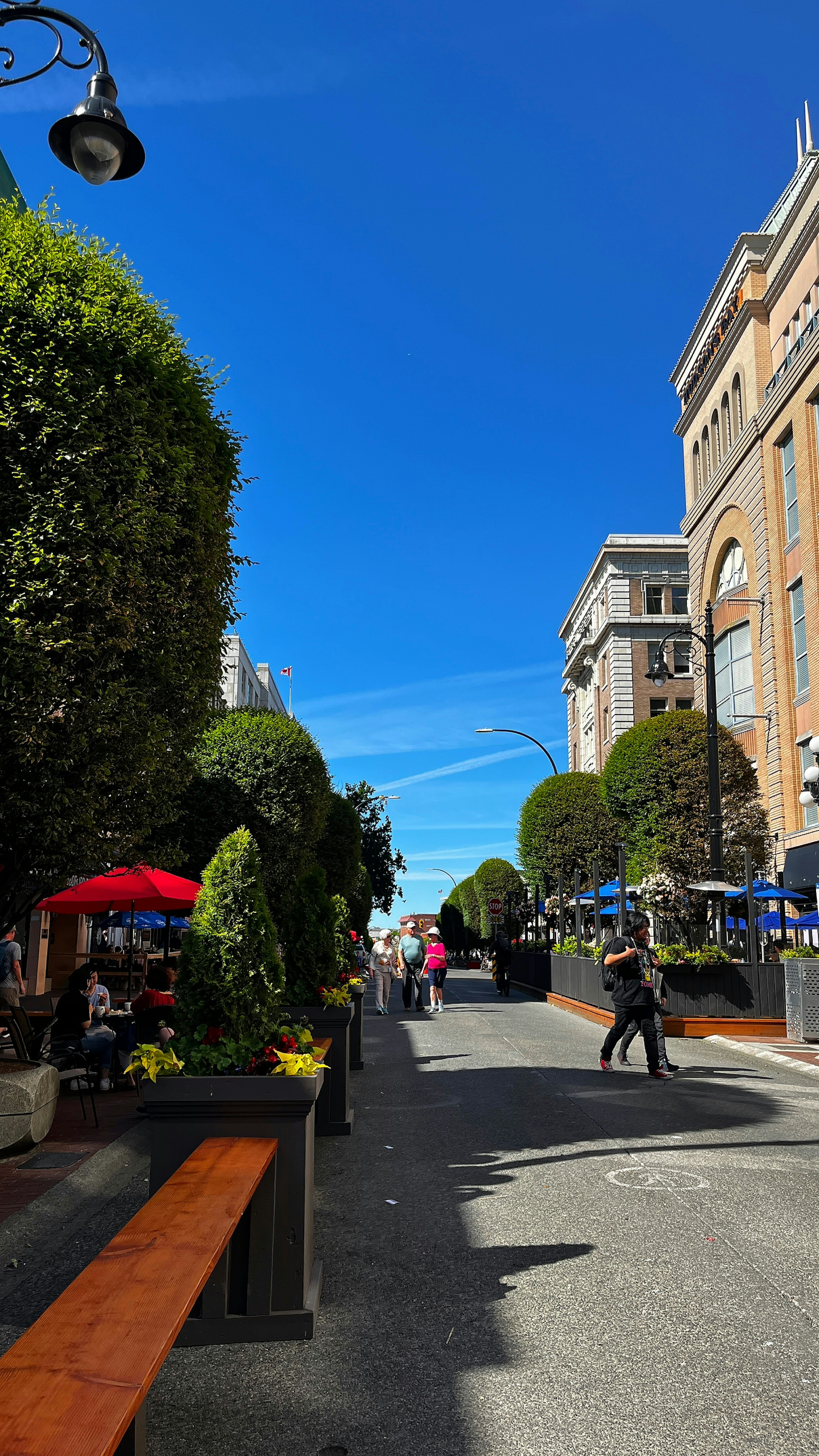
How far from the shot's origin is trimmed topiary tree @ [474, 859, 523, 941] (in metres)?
67.1

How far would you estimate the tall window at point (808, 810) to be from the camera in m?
31.8

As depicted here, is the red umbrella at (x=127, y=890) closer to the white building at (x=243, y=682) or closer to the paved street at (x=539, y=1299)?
the paved street at (x=539, y=1299)

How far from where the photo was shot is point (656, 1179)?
7.21m

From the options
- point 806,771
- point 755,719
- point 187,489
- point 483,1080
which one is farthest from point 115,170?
point 755,719

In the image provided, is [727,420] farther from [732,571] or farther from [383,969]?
[383,969]

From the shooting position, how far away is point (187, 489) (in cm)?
859

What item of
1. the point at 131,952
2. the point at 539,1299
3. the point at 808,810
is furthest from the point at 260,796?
the point at 808,810

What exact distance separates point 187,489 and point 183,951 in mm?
4599

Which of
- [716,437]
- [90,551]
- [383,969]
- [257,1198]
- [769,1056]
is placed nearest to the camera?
[257,1198]

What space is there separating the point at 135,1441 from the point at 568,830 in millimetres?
37183

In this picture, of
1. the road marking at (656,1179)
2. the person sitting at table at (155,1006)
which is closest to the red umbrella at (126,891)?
the person sitting at table at (155,1006)

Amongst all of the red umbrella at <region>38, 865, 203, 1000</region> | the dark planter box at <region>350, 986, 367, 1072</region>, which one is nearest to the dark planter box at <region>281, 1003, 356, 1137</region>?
the dark planter box at <region>350, 986, 367, 1072</region>

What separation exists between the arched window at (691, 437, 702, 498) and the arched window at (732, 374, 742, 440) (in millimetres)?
4979

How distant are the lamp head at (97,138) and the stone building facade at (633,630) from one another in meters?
56.9
